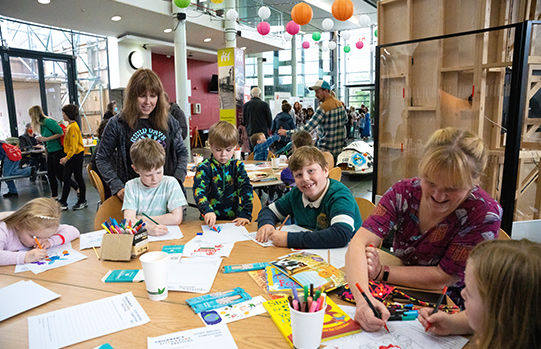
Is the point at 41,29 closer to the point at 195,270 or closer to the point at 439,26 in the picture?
the point at 439,26

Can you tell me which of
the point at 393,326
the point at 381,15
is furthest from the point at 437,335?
the point at 381,15

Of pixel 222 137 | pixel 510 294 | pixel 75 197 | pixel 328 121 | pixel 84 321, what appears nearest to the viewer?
pixel 510 294


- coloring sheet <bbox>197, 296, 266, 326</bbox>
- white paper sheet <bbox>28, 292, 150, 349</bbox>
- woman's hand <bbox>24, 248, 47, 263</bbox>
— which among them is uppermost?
woman's hand <bbox>24, 248, 47, 263</bbox>

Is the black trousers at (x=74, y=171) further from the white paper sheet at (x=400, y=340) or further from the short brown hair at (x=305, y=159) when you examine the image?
the white paper sheet at (x=400, y=340)

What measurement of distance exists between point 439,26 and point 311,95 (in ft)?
46.9

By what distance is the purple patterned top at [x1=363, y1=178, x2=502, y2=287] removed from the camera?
1.29m

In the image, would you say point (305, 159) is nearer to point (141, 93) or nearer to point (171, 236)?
point (171, 236)

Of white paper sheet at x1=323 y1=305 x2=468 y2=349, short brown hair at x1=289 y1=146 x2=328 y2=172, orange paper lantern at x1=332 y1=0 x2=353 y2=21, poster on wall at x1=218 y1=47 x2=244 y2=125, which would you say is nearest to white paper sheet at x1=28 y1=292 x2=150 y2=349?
white paper sheet at x1=323 y1=305 x2=468 y2=349

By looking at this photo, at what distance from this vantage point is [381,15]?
434cm

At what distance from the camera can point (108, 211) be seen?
2279 millimetres

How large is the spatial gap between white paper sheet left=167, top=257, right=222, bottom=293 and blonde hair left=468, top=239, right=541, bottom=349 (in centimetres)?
86

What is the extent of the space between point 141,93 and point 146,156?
0.48 m

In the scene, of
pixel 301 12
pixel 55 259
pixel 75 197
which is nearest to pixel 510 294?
pixel 55 259

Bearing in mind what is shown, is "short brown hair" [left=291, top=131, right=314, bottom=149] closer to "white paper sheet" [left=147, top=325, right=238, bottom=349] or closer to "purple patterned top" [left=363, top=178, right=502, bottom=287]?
"purple patterned top" [left=363, top=178, right=502, bottom=287]
